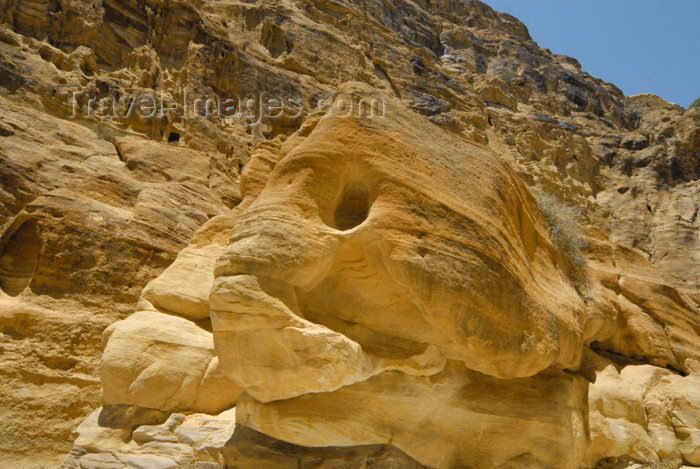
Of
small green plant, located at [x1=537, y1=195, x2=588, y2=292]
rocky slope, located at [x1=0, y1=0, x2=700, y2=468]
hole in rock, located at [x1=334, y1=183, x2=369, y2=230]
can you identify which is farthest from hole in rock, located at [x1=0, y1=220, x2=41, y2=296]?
small green plant, located at [x1=537, y1=195, x2=588, y2=292]

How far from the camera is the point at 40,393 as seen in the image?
6.06 m

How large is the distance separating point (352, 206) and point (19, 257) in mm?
5156

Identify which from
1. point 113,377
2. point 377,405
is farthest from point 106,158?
point 377,405

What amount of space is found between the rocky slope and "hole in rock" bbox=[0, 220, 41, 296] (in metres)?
0.03

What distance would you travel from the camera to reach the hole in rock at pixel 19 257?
22.2 feet

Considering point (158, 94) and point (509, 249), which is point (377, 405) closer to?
point (509, 249)

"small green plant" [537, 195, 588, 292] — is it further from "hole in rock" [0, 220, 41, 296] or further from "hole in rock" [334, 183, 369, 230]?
"hole in rock" [0, 220, 41, 296]

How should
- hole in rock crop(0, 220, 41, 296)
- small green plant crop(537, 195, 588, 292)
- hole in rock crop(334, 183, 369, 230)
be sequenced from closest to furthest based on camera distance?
hole in rock crop(334, 183, 369, 230) → hole in rock crop(0, 220, 41, 296) → small green plant crop(537, 195, 588, 292)

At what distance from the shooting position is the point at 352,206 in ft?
17.3

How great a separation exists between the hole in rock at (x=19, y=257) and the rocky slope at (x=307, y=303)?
0.10 ft

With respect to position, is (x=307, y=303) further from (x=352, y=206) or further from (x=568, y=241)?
(x=568, y=241)

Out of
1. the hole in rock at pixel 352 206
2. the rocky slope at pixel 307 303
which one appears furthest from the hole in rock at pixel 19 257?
the hole in rock at pixel 352 206

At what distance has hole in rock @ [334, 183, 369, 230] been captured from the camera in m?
5.17

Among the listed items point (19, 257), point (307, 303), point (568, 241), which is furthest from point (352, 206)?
point (19, 257)
